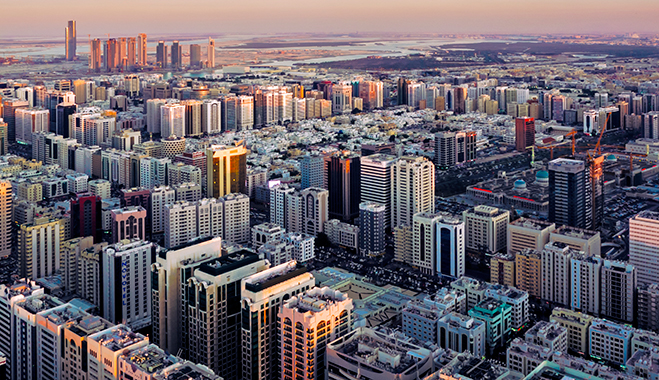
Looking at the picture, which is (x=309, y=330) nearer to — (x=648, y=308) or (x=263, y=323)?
(x=263, y=323)

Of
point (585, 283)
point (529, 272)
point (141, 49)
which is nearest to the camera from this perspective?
point (585, 283)

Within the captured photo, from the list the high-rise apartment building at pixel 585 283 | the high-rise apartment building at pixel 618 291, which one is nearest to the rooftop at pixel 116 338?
the high-rise apartment building at pixel 585 283

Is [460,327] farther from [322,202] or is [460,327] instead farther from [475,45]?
[475,45]

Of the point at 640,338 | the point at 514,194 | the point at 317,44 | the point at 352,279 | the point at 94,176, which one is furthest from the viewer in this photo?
the point at 317,44

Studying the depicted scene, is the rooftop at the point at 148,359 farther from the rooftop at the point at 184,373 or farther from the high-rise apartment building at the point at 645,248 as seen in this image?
the high-rise apartment building at the point at 645,248

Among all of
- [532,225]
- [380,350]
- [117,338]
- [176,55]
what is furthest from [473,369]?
[176,55]

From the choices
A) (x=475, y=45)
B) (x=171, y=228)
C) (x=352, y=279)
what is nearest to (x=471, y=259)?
(x=352, y=279)
